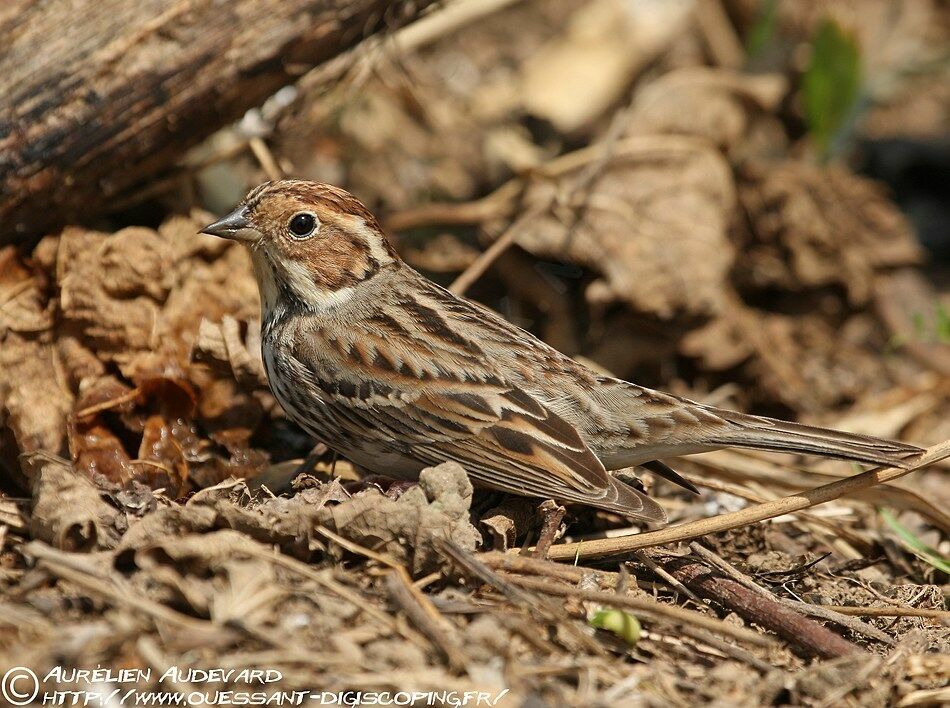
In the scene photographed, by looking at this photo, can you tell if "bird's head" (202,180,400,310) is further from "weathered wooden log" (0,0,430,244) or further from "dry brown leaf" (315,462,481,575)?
"dry brown leaf" (315,462,481,575)

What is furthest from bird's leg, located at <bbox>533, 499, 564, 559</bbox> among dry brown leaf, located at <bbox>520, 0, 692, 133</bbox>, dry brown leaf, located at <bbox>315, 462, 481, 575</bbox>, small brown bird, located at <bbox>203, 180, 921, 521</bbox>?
dry brown leaf, located at <bbox>520, 0, 692, 133</bbox>

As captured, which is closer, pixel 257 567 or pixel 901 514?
pixel 257 567

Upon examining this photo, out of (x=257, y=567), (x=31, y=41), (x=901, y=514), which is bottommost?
(x=901, y=514)

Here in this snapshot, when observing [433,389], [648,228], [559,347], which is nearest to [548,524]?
[433,389]

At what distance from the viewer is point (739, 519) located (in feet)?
15.4

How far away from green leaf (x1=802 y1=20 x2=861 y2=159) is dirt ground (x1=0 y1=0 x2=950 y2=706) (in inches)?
1.3

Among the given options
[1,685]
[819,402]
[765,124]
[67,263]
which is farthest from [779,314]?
[1,685]

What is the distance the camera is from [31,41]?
16.8 ft

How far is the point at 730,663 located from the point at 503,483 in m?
1.13

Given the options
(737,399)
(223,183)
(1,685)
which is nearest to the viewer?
(1,685)

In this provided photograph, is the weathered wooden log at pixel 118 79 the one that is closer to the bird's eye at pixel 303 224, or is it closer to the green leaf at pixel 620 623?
the bird's eye at pixel 303 224

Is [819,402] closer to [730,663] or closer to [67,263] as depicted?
[730,663]

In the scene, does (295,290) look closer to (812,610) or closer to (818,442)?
(818,442)

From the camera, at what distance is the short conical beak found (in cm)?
503
